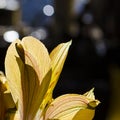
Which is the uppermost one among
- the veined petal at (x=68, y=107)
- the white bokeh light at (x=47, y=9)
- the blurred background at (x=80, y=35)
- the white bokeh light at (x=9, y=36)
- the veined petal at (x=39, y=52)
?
the veined petal at (x=39, y=52)

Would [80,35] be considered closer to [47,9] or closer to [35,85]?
[47,9]

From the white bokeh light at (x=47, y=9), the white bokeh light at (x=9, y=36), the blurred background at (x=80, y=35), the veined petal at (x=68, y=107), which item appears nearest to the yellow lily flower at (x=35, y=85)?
the veined petal at (x=68, y=107)

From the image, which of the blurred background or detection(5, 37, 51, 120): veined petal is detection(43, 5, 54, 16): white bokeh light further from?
detection(5, 37, 51, 120): veined petal

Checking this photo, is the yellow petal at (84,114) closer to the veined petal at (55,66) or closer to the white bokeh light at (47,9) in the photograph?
the veined petal at (55,66)

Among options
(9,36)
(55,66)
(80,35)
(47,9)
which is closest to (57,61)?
(55,66)

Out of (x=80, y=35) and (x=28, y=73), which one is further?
(x=80, y=35)
